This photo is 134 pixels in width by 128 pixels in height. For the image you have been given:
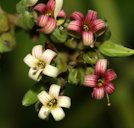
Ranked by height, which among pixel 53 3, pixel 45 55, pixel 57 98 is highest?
pixel 53 3

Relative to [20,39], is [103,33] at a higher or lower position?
higher

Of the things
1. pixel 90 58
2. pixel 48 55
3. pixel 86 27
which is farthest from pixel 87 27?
pixel 48 55

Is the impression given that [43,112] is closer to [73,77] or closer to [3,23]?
[73,77]

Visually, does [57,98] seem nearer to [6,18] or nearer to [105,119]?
[6,18]

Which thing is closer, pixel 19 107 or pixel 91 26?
pixel 91 26

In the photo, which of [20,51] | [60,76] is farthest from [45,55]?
[20,51]

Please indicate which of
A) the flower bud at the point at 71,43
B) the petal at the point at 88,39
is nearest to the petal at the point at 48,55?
the flower bud at the point at 71,43
